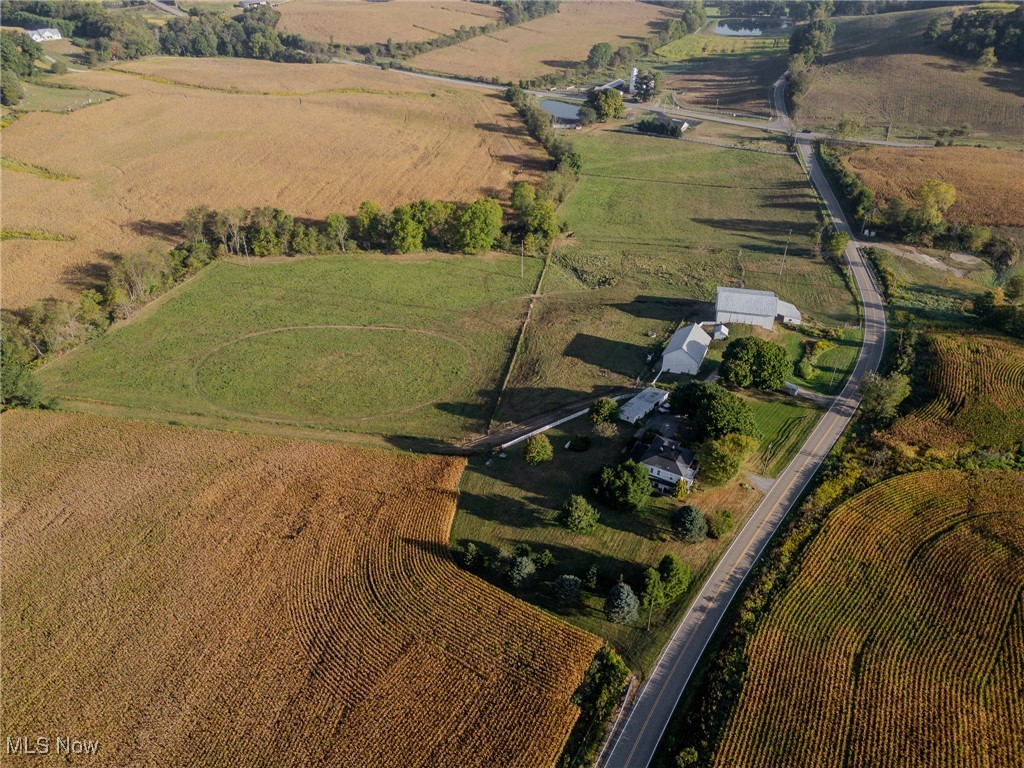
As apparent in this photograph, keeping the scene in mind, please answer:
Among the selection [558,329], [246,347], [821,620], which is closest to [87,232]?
[246,347]

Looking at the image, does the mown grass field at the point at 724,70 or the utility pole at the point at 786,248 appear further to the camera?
the mown grass field at the point at 724,70

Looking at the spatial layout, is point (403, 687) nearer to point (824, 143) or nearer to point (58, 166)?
point (58, 166)

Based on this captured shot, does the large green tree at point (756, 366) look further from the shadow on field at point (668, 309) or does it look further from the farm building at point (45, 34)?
the farm building at point (45, 34)

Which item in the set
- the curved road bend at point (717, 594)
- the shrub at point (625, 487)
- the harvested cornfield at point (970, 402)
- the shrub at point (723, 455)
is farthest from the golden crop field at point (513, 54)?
the shrub at point (625, 487)

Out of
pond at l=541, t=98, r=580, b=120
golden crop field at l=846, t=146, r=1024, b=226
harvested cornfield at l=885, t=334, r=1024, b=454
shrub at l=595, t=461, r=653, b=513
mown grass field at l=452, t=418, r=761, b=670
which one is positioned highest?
pond at l=541, t=98, r=580, b=120

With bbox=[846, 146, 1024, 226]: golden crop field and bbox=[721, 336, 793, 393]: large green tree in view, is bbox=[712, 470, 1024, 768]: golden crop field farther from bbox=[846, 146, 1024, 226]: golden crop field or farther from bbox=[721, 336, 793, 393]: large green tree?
bbox=[846, 146, 1024, 226]: golden crop field

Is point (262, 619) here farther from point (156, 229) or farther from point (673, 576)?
point (156, 229)

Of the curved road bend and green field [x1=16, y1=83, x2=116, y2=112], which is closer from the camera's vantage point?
the curved road bend

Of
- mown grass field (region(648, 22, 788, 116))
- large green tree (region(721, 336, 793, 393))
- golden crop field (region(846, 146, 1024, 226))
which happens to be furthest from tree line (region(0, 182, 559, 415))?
mown grass field (region(648, 22, 788, 116))
